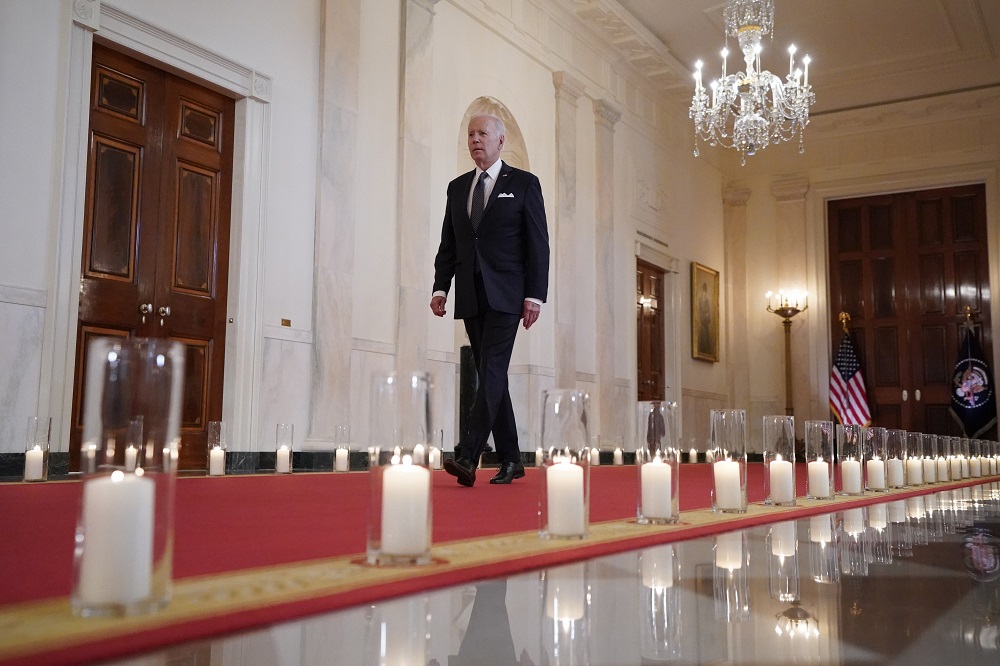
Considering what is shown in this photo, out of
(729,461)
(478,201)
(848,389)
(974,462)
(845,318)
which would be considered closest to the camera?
(729,461)

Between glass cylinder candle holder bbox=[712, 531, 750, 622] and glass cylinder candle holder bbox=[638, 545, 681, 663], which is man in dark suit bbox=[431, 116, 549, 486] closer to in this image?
glass cylinder candle holder bbox=[712, 531, 750, 622]

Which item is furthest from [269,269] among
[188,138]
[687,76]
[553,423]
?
[687,76]

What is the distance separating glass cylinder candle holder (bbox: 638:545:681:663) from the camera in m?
0.99

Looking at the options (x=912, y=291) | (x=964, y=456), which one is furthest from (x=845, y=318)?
(x=964, y=456)

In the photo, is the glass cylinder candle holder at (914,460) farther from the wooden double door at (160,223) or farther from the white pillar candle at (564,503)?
the wooden double door at (160,223)

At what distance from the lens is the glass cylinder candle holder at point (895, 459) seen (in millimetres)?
4492

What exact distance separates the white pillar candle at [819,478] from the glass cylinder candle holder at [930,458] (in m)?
2.26

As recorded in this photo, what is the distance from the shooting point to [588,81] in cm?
1091

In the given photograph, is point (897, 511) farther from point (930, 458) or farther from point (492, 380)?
point (930, 458)

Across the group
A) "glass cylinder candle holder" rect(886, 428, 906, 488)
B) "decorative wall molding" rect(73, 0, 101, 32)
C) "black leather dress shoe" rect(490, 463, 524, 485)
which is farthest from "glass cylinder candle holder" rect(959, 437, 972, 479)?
"decorative wall molding" rect(73, 0, 101, 32)

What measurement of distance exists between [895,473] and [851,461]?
91cm

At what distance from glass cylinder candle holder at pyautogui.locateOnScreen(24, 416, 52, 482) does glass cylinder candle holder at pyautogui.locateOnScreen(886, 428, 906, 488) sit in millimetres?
4138

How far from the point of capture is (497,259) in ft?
13.2

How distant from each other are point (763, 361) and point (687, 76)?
4796 mm
